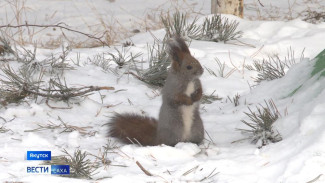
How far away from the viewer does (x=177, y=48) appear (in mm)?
3217

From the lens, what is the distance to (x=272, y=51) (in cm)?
545

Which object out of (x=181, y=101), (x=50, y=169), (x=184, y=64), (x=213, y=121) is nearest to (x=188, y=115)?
(x=181, y=101)

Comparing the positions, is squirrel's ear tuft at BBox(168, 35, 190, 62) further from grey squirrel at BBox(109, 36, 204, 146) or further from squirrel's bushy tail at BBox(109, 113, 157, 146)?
squirrel's bushy tail at BBox(109, 113, 157, 146)

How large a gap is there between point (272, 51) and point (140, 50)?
132cm

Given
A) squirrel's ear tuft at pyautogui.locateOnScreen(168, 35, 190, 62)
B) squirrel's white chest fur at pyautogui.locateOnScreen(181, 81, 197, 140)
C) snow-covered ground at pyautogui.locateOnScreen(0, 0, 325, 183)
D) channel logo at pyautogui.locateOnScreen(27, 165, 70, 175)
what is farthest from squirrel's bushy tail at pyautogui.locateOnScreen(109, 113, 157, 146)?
channel logo at pyautogui.locateOnScreen(27, 165, 70, 175)

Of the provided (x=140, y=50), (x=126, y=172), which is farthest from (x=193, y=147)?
(x=140, y=50)

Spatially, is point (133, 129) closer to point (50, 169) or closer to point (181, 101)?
point (181, 101)

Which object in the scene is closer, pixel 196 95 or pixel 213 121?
pixel 196 95

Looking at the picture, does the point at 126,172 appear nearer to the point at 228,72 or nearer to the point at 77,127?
the point at 77,127

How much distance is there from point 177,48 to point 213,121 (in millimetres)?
762

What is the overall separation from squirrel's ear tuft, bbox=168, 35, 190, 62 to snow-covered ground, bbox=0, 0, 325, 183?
0.53 meters

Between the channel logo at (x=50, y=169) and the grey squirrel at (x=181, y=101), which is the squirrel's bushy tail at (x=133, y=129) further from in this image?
Result: the channel logo at (x=50, y=169)

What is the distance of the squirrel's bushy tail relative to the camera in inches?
133

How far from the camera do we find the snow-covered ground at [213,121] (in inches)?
107
